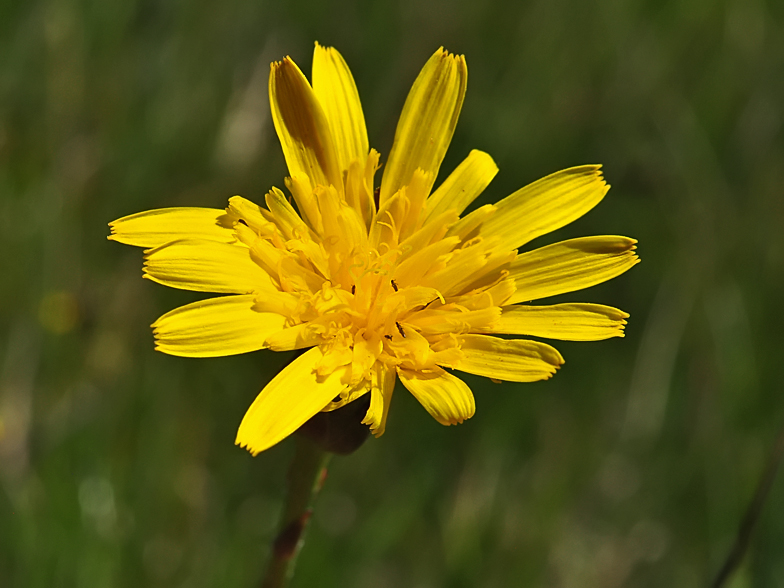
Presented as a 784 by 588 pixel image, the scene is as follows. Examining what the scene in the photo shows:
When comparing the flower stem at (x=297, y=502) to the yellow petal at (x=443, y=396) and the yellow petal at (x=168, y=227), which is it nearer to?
the yellow petal at (x=443, y=396)

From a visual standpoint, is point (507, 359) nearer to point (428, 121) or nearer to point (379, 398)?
point (379, 398)

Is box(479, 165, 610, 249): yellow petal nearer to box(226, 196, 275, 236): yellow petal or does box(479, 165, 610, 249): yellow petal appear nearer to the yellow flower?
the yellow flower

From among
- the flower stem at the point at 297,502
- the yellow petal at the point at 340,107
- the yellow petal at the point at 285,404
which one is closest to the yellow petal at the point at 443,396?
the yellow petal at the point at 285,404

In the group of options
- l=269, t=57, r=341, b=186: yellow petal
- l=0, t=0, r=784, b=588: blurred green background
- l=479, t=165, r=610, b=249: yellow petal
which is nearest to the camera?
l=269, t=57, r=341, b=186: yellow petal

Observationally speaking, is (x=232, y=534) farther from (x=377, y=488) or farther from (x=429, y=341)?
(x=429, y=341)

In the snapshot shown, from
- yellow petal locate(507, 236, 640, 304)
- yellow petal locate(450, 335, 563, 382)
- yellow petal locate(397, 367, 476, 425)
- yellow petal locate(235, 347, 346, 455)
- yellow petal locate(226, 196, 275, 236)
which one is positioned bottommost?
yellow petal locate(235, 347, 346, 455)

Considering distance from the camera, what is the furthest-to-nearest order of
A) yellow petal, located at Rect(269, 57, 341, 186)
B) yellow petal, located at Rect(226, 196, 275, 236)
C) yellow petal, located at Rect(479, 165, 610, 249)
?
yellow petal, located at Rect(479, 165, 610, 249) < yellow petal, located at Rect(269, 57, 341, 186) < yellow petal, located at Rect(226, 196, 275, 236)

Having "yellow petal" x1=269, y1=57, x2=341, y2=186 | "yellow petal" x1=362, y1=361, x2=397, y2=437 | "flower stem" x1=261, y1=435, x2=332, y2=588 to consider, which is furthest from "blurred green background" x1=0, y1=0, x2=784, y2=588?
"yellow petal" x1=269, y1=57, x2=341, y2=186
